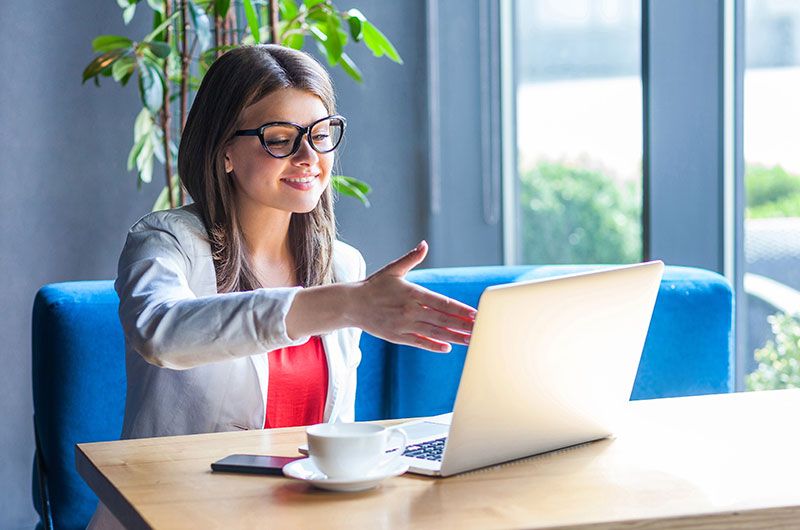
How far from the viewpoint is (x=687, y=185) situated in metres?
2.87

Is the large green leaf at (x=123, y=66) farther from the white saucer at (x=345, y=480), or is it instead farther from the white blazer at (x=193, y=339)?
the white saucer at (x=345, y=480)

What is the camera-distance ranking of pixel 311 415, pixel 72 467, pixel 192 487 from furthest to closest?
pixel 72 467 → pixel 311 415 → pixel 192 487

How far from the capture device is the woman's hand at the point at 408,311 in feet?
4.18

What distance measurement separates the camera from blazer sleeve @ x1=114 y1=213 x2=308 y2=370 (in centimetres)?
142

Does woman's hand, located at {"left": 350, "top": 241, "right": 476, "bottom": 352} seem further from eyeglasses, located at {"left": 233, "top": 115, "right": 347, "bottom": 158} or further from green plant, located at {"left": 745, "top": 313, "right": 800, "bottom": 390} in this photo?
green plant, located at {"left": 745, "top": 313, "right": 800, "bottom": 390}

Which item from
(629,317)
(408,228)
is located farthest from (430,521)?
(408,228)

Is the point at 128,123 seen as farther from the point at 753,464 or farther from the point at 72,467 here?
the point at 753,464

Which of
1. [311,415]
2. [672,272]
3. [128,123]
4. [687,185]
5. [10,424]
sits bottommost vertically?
[10,424]

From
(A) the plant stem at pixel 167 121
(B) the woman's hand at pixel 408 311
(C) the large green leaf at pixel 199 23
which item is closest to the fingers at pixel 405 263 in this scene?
(B) the woman's hand at pixel 408 311

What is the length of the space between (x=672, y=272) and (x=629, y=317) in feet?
3.80

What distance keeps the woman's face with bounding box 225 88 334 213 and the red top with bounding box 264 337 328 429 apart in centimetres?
26

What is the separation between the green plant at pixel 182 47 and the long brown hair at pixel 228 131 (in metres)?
0.76

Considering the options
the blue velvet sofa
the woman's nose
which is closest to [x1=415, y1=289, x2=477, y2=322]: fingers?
the woman's nose

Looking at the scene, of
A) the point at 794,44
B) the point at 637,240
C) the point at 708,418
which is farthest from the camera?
the point at 637,240
